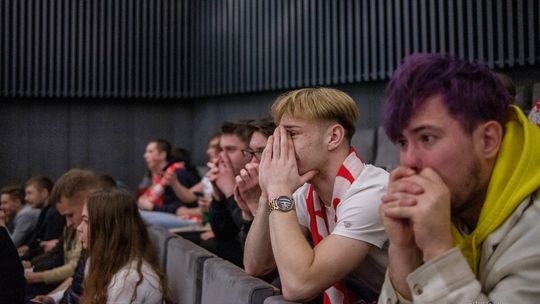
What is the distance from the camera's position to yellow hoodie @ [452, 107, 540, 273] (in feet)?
2.99

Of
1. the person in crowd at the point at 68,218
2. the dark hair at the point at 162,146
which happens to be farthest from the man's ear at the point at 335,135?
the dark hair at the point at 162,146

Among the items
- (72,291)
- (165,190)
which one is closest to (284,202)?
(72,291)

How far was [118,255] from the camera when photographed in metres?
2.23

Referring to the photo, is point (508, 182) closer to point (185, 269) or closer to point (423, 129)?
point (423, 129)

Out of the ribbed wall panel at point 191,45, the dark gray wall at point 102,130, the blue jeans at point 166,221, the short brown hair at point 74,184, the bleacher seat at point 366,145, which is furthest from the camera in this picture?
the dark gray wall at point 102,130

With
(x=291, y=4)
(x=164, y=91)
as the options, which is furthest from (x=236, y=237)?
(x=164, y=91)

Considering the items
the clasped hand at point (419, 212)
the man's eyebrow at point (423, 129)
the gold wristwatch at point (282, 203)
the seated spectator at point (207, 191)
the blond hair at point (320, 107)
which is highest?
the blond hair at point (320, 107)

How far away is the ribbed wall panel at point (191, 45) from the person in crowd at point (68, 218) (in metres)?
2.96

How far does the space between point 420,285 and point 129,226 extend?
1.62 metres

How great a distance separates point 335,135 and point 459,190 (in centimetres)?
60

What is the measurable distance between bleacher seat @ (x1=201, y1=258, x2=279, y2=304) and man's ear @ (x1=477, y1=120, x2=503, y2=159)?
69 centimetres

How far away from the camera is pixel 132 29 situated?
6.86 metres

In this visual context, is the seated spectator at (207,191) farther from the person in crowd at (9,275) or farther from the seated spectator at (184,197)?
the person in crowd at (9,275)

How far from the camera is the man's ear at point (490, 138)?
0.95m
